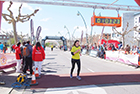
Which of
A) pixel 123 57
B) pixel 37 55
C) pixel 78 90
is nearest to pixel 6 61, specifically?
pixel 37 55

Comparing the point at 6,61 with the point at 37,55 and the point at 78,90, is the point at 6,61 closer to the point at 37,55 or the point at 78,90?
the point at 37,55

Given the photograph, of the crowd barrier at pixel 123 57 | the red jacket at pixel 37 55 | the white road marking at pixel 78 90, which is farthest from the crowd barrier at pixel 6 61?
the crowd barrier at pixel 123 57

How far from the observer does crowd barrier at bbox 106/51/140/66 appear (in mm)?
11226

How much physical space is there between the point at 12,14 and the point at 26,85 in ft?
29.2

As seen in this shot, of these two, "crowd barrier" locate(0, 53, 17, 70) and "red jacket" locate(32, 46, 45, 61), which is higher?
"red jacket" locate(32, 46, 45, 61)

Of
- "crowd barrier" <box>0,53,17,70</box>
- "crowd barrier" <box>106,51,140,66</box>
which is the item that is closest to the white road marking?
"crowd barrier" <box>0,53,17,70</box>

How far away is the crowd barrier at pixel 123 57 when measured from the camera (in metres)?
11.2

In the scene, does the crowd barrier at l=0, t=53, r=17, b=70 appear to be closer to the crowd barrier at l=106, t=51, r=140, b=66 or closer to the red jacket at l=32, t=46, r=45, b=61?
the red jacket at l=32, t=46, r=45, b=61

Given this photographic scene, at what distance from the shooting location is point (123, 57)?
13047 mm

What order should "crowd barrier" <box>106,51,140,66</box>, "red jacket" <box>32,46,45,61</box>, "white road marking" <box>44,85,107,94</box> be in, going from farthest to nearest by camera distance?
"crowd barrier" <box>106,51,140,66</box>, "red jacket" <box>32,46,45,61</box>, "white road marking" <box>44,85,107,94</box>

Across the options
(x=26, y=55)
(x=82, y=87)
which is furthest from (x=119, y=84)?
(x=26, y=55)

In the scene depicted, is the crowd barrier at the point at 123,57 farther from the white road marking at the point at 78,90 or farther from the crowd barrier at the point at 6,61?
the crowd barrier at the point at 6,61

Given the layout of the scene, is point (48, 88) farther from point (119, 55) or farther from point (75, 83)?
point (119, 55)

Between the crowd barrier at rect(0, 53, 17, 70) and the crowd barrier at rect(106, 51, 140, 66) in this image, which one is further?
the crowd barrier at rect(106, 51, 140, 66)
